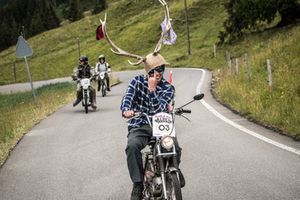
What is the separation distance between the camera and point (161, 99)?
620 cm

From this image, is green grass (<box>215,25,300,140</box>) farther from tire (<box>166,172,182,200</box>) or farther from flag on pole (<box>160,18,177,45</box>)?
tire (<box>166,172,182,200</box>)

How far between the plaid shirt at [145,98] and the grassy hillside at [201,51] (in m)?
4.74

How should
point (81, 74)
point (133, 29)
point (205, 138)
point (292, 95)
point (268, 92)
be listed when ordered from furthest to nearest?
1. point (133, 29)
2. point (81, 74)
3. point (268, 92)
4. point (292, 95)
5. point (205, 138)

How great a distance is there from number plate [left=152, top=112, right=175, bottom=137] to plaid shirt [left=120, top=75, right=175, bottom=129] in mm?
584

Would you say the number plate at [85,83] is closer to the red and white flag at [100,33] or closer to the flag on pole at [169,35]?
the red and white flag at [100,33]

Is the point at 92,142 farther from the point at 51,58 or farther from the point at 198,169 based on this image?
the point at 51,58

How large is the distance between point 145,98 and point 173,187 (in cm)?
140

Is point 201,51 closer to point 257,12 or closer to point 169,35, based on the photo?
point 257,12

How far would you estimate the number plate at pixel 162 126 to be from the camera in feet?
18.1

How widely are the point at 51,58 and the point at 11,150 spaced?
266ft

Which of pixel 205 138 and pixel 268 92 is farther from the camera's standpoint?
pixel 268 92

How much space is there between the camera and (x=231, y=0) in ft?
165

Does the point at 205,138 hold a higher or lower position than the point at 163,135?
lower

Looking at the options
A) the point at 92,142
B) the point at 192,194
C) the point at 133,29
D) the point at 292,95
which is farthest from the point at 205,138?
the point at 133,29
